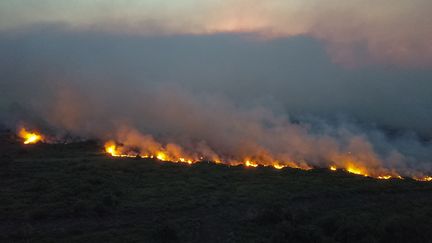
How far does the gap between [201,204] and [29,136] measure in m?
52.5

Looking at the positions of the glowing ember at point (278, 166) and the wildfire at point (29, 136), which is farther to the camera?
the wildfire at point (29, 136)

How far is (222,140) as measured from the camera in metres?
60.7

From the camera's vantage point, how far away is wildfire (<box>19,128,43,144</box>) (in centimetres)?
6731

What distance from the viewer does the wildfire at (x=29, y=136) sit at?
67312mm

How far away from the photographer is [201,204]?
1200 inches

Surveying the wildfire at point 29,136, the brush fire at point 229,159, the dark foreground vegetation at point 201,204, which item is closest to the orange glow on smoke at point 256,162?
the brush fire at point 229,159

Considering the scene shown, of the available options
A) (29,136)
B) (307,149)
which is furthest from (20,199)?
(29,136)

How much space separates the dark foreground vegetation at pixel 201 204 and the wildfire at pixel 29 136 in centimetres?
2150

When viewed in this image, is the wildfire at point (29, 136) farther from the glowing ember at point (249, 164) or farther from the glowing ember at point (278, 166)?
the glowing ember at point (278, 166)

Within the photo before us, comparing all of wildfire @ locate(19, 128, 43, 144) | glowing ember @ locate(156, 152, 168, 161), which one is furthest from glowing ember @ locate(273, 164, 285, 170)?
wildfire @ locate(19, 128, 43, 144)

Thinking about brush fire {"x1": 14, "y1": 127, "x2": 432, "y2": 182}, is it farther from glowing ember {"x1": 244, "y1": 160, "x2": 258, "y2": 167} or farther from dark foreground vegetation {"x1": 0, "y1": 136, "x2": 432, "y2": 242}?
dark foreground vegetation {"x1": 0, "y1": 136, "x2": 432, "y2": 242}

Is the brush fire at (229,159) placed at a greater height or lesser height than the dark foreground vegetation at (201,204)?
greater

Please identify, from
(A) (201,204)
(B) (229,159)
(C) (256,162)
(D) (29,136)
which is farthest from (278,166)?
(D) (29,136)

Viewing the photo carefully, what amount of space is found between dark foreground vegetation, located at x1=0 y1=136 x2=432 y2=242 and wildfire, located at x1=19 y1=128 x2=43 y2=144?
21.5m
